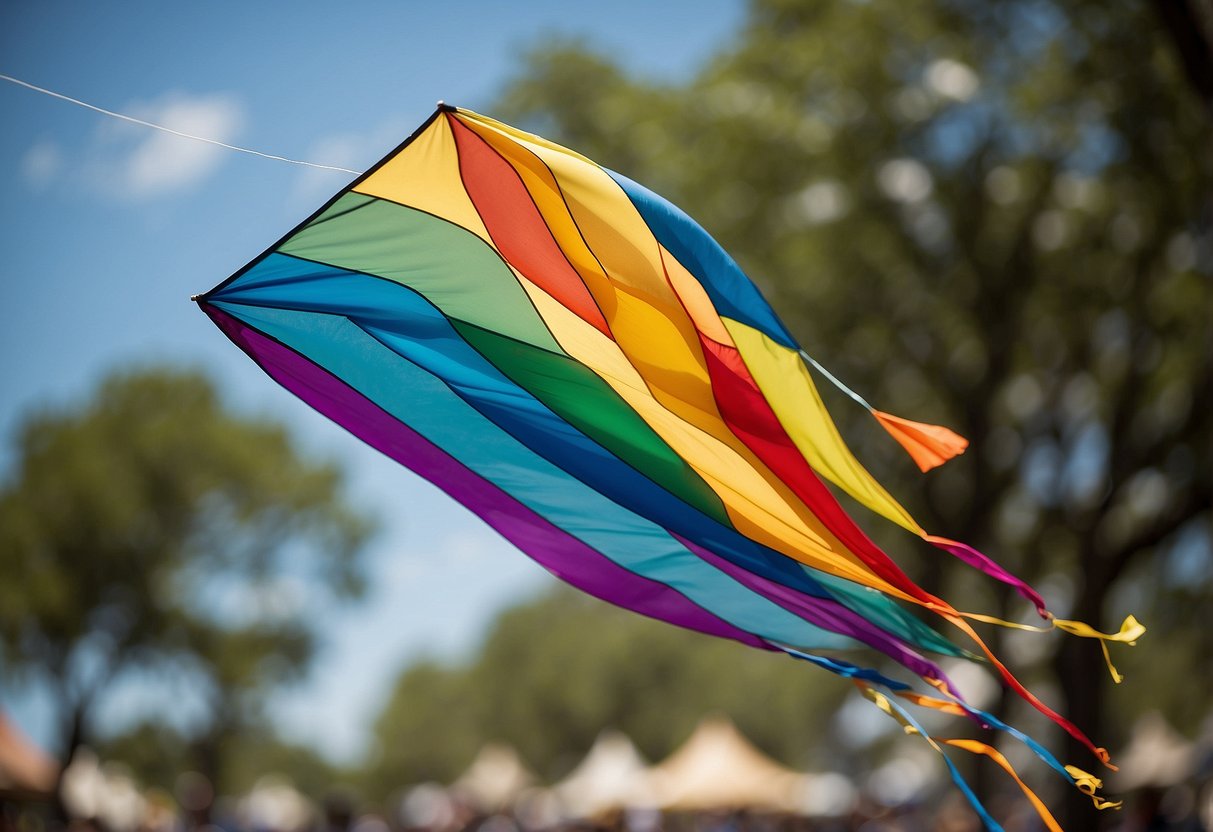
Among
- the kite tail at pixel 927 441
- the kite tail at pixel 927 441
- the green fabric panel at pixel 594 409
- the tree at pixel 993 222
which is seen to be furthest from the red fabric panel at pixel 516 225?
the tree at pixel 993 222

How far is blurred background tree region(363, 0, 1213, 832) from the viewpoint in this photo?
17.4 meters

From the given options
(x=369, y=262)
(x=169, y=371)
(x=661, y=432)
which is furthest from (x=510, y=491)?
(x=169, y=371)

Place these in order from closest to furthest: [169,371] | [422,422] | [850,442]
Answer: [422,422] < [850,442] < [169,371]

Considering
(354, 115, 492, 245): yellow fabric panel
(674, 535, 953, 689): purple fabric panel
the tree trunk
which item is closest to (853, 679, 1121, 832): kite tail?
(674, 535, 953, 689): purple fabric panel

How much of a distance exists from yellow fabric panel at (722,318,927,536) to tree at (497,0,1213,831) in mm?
12585

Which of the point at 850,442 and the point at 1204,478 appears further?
the point at 850,442

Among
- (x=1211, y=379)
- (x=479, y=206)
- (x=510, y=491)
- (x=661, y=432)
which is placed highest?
(x=1211, y=379)

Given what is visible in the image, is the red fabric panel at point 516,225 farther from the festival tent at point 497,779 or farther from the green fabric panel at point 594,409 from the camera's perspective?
the festival tent at point 497,779

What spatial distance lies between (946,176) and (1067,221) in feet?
6.73

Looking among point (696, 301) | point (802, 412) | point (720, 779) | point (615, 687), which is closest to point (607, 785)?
point (720, 779)

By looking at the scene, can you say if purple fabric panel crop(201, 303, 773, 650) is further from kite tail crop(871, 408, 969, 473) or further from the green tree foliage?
the green tree foliage

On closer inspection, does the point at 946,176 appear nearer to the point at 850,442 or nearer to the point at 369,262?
the point at 850,442

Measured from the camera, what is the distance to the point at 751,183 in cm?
1909

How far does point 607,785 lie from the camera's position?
3041 centimetres
